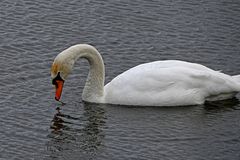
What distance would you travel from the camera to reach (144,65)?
1792 cm

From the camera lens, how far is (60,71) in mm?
17562

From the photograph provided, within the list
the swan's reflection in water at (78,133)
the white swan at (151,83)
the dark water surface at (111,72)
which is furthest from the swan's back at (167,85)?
the swan's reflection in water at (78,133)

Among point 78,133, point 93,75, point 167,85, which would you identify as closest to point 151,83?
point 167,85

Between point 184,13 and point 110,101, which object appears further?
point 184,13

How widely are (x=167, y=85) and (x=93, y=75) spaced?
1.50 m

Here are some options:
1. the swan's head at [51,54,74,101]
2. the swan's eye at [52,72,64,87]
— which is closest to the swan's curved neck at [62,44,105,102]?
the swan's head at [51,54,74,101]

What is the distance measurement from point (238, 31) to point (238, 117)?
4868mm

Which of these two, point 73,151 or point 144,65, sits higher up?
point 144,65

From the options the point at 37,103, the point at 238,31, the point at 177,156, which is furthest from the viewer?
the point at 238,31

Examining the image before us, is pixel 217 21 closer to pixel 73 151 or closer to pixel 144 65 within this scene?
pixel 144 65

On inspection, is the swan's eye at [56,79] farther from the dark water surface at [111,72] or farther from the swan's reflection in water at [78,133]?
the swan's reflection in water at [78,133]

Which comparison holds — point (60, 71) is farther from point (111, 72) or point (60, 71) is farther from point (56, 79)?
point (111, 72)

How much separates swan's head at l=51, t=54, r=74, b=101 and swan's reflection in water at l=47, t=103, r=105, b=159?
0.53 metres

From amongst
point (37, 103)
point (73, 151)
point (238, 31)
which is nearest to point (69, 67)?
point (37, 103)
